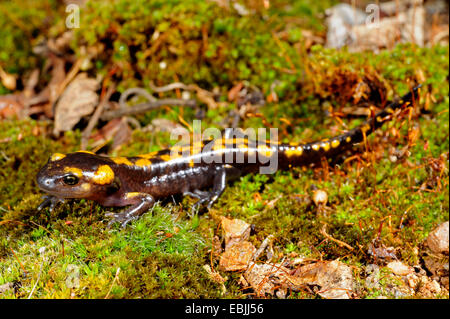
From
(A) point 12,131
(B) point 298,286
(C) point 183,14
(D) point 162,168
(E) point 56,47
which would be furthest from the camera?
(E) point 56,47

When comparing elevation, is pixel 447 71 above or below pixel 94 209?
above

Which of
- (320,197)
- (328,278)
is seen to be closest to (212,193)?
(320,197)

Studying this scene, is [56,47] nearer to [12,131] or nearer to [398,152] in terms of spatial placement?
[12,131]

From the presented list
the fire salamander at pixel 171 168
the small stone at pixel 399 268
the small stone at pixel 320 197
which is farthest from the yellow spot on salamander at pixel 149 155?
the small stone at pixel 399 268

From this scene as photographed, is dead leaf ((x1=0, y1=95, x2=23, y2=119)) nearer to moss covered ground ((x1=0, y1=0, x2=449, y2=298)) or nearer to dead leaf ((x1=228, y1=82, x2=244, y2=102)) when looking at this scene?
moss covered ground ((x1=0, y1=0, x2=449, y2=298))

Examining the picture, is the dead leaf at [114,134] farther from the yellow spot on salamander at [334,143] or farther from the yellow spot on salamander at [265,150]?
the yellow spot on salamander at [334,143]

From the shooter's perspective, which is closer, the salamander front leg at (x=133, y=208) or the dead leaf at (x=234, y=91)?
the salamander front leg at (x=133, y=208)

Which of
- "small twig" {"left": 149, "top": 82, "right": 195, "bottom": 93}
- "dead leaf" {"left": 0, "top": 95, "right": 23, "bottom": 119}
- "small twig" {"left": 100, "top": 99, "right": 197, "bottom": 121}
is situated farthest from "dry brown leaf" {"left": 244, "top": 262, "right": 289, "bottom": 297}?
"dead leaf" {"left": 0, "top": 95, "right": 23, "bottom": 119}

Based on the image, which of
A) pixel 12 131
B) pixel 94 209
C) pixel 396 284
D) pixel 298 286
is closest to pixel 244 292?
pixel 298 286
